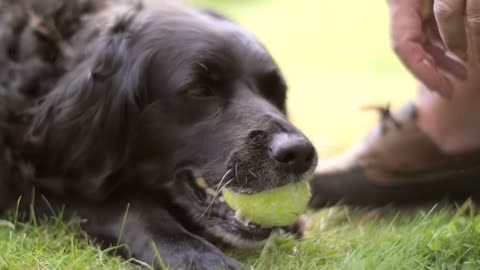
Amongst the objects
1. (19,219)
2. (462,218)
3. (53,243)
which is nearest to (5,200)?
(19,219)

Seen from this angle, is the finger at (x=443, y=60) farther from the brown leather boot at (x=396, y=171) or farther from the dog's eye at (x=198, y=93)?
the dog's eye at (x=198, y=93)

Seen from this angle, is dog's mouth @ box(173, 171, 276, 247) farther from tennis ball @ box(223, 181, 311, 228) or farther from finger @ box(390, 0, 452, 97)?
finger @ box(390, 0, 452, 97)

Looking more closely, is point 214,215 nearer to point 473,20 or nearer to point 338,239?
point 338,239

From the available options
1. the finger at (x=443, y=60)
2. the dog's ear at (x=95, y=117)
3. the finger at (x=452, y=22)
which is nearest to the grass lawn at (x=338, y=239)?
the dog's ear at (x=95, y=117)

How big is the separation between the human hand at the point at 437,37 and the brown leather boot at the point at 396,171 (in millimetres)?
639

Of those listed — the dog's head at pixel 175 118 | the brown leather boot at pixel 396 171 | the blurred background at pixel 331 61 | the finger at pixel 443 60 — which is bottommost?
the blurred background at pixel 331 61

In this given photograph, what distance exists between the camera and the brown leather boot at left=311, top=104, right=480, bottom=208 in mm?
3535

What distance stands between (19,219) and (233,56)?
1.02 meters

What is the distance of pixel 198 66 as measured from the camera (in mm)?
2877

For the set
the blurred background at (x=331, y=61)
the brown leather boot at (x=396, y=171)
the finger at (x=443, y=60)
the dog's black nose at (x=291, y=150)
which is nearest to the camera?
the dog's black nose at (x=291, y=150)

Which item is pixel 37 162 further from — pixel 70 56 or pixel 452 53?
pixel 452 53

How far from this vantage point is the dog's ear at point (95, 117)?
9.59 feet

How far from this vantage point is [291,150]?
2.67 meters

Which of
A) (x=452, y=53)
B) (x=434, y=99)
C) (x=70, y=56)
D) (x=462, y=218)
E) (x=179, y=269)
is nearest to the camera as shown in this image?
(x=179, y=269)
